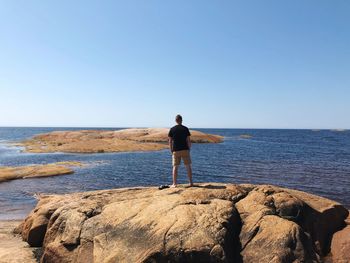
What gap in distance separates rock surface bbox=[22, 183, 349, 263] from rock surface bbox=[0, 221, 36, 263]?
573 millimetres

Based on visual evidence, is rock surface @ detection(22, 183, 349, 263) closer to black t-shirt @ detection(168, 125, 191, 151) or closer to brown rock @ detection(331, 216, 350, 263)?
brown rock @ detection(331, 216, 350, 263)

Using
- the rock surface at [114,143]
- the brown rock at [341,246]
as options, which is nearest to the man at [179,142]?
the brown rock at [341,246]

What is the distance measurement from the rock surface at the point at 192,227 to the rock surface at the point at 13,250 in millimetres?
573

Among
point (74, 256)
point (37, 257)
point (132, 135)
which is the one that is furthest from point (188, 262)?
point (132, 135)

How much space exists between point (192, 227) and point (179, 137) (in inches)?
192

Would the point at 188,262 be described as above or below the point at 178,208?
below

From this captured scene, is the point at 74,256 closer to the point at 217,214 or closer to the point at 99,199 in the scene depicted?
the point at 99,199

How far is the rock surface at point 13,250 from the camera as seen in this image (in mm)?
12297

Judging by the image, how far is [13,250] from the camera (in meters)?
13.2

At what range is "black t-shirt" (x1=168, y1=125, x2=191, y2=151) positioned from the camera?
1432 cm

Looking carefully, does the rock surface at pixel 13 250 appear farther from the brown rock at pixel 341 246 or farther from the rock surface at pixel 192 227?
the brown rock at pixel 341 246

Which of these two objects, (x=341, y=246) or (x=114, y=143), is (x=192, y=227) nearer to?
(x=341, y=246)

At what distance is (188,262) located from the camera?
9.79 metres

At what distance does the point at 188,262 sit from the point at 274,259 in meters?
2.57
